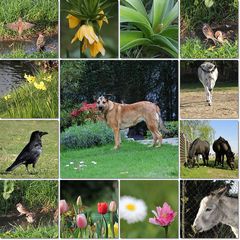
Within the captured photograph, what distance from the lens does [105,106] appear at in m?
7.21

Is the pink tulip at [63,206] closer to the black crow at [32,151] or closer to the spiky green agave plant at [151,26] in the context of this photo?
the black crow at [32,151]

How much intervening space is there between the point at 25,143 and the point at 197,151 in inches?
45.8

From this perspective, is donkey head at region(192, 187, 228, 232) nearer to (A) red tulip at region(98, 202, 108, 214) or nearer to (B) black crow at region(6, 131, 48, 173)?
(A) red tulip at region(98, 202, 108, 214)

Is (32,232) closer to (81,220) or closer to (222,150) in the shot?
(81,220)

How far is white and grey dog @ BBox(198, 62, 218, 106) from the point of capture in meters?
7.17

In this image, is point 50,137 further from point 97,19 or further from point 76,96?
point 97,19

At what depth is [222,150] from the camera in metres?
7.16

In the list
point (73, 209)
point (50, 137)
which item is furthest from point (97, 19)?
point (73, 209)

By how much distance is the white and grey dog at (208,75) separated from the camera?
7.17 metres

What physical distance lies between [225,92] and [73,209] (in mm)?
1295

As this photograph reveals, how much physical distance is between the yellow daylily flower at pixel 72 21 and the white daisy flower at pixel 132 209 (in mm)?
1207

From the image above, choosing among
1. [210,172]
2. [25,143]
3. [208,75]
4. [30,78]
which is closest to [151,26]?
[208,75]

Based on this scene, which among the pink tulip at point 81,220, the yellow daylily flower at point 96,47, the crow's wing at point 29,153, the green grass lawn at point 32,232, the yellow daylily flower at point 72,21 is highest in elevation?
the yellow daylily flower at point 72,21

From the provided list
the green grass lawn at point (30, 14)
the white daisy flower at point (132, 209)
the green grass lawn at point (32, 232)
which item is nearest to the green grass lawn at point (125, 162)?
the white daisy flower at point (132, 209)
